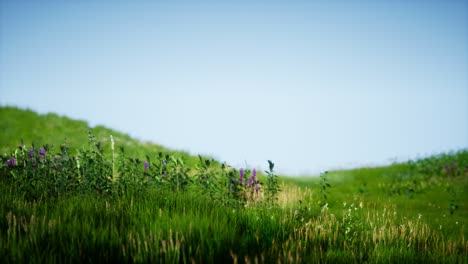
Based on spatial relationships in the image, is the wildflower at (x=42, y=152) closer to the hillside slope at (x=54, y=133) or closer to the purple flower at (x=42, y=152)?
the purple flower at (x=42, y=152)

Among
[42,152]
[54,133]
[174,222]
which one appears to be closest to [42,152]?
Answer: [42,152]

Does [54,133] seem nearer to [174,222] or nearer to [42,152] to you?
[42,152]

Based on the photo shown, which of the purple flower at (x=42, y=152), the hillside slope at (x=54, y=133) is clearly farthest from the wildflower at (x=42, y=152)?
the hillside slope at (x=54, y=133)

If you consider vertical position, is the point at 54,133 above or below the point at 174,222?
above

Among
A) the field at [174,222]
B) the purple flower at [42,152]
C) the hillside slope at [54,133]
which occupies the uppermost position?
the hillside slope at [54,133]

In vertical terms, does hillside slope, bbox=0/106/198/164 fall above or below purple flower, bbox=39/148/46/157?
above

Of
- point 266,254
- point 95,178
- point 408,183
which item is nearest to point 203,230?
point 266,254

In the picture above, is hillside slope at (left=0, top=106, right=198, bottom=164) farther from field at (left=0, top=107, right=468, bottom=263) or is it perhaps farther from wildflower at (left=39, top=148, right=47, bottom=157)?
field at (left=0, top=107, right=468, bottom=263)

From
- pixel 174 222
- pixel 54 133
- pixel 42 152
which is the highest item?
pixel 54 133

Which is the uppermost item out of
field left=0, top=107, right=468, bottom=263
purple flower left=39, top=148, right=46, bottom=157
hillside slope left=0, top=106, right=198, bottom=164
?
hillside slope left=0, top=106, right=198, bottom=164

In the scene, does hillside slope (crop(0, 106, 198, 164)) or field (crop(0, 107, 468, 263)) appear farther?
hillside slope (crop(0, 106, 198, 164))

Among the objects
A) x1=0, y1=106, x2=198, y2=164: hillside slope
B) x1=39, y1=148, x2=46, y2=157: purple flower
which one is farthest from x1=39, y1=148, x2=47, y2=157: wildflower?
x1=0, y1=106, x2=198, y2=164: hillside slope

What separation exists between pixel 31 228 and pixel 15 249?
43cm

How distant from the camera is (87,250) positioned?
4746 mm
